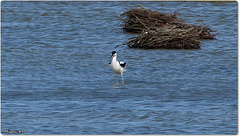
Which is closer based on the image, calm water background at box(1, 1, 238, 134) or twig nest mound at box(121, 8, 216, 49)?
calm water background at box(1, 1, 238, 134)

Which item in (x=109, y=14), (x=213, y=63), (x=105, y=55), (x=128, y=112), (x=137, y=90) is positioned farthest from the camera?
(x=109, y=14)

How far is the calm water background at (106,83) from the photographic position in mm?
10375

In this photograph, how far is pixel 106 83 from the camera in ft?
46.6

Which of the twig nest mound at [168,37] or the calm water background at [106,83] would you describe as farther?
the twig nest mound at [168,37]

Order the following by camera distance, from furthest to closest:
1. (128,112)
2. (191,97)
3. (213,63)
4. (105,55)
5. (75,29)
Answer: (75,29), (105,55), (213,63), (191,97), (128,112)

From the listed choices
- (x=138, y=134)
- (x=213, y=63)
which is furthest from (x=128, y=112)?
(x=213, y=63)

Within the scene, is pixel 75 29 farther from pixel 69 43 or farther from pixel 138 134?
pixel 138 134

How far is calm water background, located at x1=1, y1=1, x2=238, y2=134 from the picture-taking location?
10375mm

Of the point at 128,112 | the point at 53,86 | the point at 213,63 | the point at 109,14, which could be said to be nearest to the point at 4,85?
the point at 53,86

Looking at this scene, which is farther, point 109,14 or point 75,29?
point 109,14

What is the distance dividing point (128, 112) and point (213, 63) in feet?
21.9

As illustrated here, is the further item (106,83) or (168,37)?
(168,37)

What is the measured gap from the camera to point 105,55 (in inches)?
729

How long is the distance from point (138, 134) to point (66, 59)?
833cm
